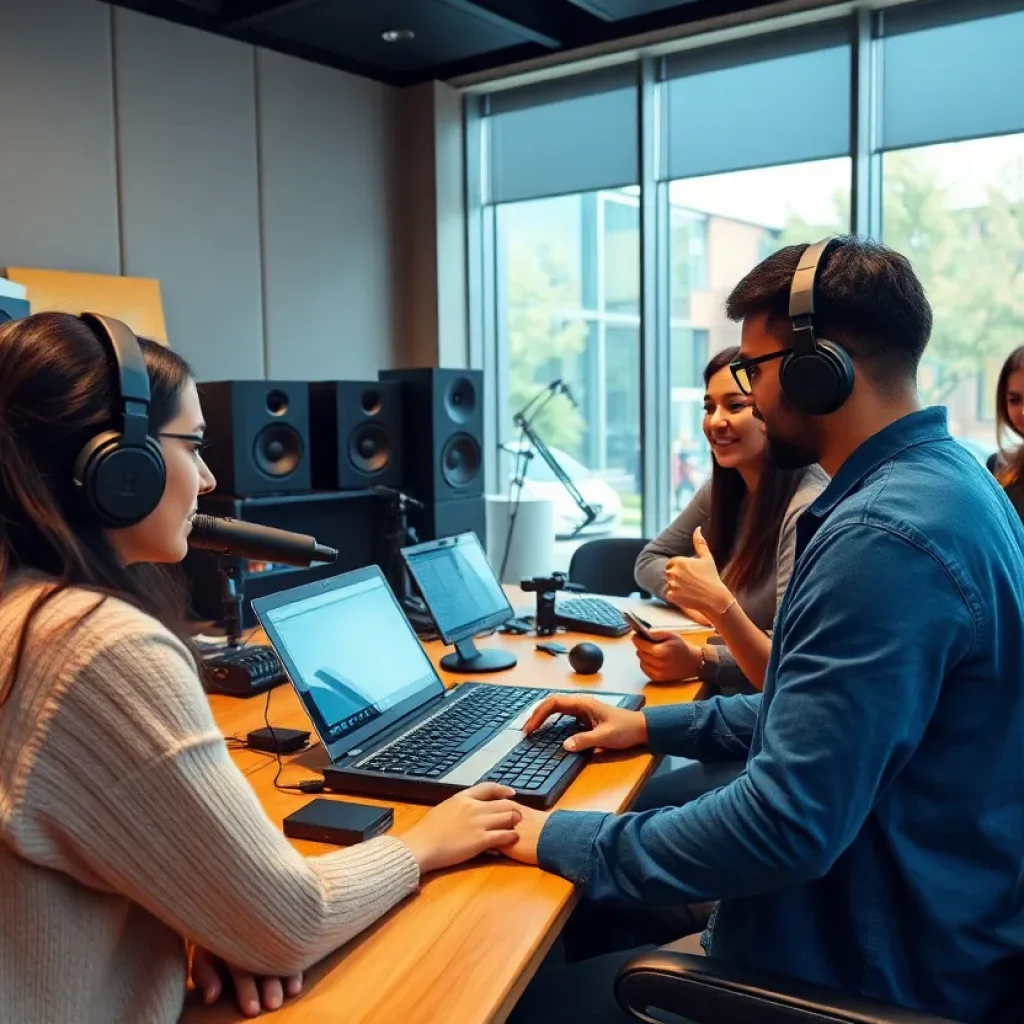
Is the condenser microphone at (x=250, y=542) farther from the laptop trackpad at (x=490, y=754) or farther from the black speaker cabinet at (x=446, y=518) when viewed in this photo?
the black speaker cabinet at (x=446, y=518)

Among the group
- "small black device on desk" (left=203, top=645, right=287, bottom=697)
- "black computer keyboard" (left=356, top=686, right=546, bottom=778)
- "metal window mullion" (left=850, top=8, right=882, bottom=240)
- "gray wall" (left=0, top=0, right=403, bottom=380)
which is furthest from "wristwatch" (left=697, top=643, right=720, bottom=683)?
"gray wall" (left=0, top=0, right=403, bottom=380)

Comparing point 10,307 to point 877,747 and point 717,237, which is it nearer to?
point 877,747

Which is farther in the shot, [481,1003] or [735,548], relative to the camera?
[735,548]

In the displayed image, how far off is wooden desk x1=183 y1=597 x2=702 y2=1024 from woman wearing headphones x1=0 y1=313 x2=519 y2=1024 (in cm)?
4

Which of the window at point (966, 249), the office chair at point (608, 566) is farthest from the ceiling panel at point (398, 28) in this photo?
the office chair at point (608, 566)

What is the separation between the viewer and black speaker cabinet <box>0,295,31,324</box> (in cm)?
165

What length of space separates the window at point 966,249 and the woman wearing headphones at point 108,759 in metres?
3.16

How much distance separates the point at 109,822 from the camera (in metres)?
0.79

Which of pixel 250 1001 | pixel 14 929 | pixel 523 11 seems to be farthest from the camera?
pixel 523 11

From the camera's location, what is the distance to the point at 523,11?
3.92 metres

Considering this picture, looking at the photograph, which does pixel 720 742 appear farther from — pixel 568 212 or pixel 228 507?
pixel 568 212

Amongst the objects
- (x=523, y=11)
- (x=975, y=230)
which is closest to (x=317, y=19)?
(x=523, y=11)

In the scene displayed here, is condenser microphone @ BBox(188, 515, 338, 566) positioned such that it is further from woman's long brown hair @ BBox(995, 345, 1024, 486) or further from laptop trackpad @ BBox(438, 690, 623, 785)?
woman's long brown hair @ BBox(995, 345, 1024, 486)

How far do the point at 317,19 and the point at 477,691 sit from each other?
2.94 m
